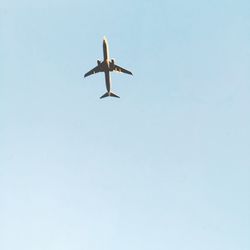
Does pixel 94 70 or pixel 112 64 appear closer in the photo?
pixel 112 64

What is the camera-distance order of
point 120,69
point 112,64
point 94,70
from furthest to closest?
point 120,69 → point 94,70 → point 112,64

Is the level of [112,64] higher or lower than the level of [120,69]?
lower

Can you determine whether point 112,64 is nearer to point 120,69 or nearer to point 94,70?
point 120,69

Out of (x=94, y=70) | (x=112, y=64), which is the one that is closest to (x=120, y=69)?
(x=112, y=64)

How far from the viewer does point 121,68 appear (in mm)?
144000

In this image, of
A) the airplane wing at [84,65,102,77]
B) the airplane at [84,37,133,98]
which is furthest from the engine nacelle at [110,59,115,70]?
the airplane wing at [84,65,102,77]

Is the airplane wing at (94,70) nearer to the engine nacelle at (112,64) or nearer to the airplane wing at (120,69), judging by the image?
the engine nacelle at (112,64)

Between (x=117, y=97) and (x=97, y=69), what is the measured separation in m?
18.1

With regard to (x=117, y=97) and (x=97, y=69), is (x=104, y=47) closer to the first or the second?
(x=97, y=69)

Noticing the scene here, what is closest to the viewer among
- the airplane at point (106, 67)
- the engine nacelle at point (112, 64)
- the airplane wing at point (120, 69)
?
the airplane at point (106, 67)

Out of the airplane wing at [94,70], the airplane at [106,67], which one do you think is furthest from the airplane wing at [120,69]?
the airplane wing at [94,70]

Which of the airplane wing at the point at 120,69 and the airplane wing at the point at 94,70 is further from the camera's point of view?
the airplane wing at the point at 120,69

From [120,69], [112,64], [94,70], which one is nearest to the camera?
[112,64]

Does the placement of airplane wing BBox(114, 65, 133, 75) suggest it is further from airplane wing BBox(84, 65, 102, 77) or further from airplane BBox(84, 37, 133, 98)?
airplane wing BBox(84, 65, 102, 77)
